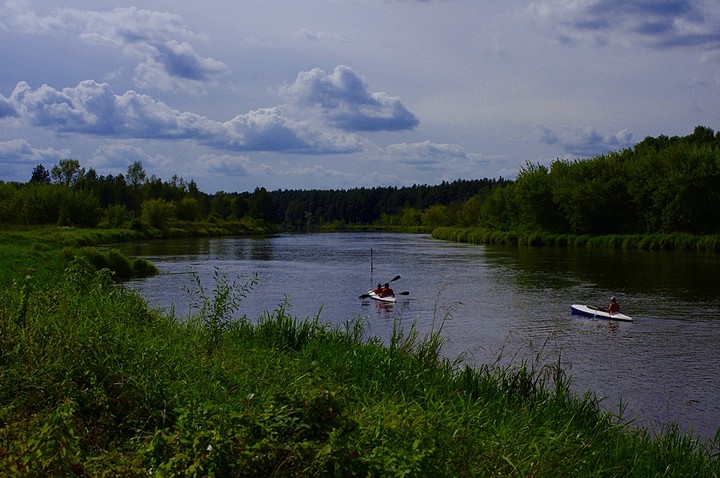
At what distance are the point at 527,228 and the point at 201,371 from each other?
71.7 metres

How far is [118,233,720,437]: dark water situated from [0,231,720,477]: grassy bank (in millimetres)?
2643

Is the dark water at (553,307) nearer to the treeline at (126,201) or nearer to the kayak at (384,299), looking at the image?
the kayak at (384,299)

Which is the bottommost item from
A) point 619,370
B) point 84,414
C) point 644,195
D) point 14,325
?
point 619,370

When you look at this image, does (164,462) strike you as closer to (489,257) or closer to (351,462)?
(351,462)

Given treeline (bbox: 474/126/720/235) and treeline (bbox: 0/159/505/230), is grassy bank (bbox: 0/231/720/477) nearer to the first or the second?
treeline (bbox: 474/126/720/235)

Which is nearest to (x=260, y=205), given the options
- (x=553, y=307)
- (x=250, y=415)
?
(x=553, y=307)

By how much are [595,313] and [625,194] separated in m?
46.5

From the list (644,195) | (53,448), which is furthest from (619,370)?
(644,195)

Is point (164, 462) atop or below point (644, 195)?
below

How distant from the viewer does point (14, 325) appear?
8188 mm

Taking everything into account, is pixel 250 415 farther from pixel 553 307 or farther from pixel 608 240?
pixel 608 240

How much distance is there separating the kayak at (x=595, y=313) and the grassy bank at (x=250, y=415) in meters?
13.1

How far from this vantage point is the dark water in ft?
46.9

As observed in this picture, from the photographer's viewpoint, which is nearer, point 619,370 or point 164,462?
point 164,462
